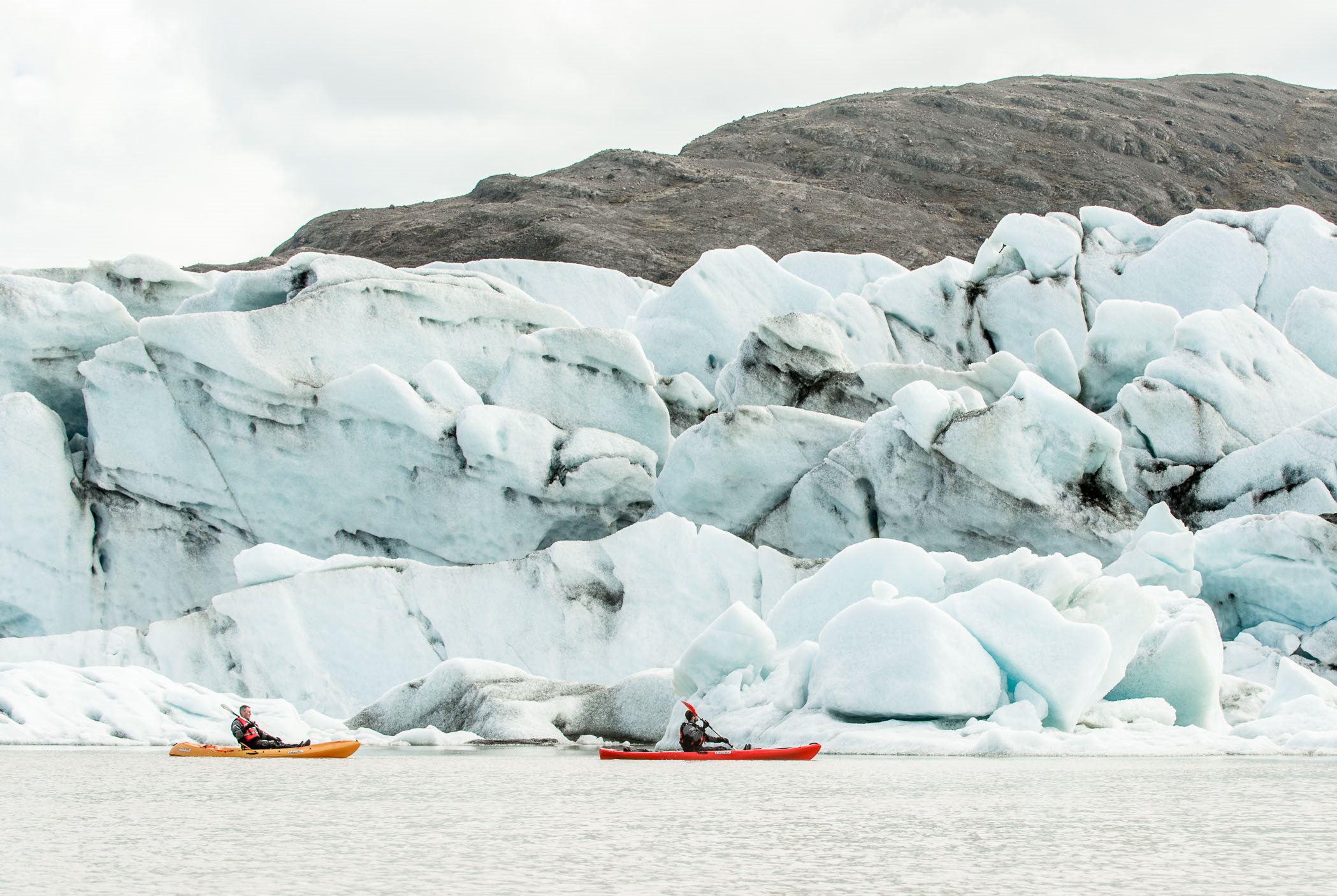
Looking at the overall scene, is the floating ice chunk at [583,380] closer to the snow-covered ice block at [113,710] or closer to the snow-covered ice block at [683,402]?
the snow-covered ice block at [683,402]

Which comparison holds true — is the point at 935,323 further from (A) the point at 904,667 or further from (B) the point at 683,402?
(A) the point at 904,667

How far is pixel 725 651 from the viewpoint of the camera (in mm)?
12289

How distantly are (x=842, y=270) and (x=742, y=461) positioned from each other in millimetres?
9709

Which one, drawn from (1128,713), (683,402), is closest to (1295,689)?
(1128,713)

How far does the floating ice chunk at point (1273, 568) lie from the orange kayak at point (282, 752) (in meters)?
8.81

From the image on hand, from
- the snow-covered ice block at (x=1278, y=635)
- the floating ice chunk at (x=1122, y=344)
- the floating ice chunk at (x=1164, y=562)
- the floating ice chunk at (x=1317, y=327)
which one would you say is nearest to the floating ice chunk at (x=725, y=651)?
the floating ice chunk at (x=1164, y=562)

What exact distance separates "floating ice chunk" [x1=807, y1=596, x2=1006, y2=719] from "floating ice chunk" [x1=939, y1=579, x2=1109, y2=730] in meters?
0.18

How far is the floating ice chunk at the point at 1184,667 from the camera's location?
12.2 metres

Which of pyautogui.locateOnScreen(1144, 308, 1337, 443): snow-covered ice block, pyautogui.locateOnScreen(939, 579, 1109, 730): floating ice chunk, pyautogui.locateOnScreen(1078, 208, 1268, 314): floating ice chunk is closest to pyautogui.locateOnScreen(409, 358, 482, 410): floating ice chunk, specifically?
pyautogui.locateOnScreen(939, 579, 1109, 730): floating ice chunk

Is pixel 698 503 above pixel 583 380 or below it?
below

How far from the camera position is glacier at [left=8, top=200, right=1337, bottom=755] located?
12.2 m

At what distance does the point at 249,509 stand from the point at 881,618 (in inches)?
358

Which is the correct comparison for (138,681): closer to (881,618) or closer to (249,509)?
(249,509)

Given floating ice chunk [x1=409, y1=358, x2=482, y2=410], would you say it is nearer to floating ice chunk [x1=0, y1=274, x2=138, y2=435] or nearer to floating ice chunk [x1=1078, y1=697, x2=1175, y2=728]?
floating ice chunk [x1=0, y1=274, x2=138, y2=435]
